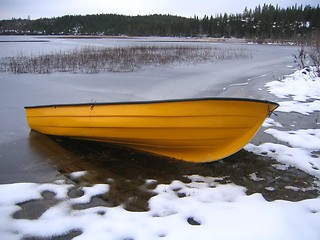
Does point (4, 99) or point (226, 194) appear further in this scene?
point (4, 99)

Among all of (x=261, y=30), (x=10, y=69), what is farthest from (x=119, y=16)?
(x=10, y=69)

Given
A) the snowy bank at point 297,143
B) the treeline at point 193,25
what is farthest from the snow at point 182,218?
the treeline at point 193,25

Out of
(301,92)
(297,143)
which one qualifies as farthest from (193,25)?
(297,143)

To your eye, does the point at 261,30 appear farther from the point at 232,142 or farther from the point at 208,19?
the point at 232,142

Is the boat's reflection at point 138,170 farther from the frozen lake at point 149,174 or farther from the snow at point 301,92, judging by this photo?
the snow at point 301,92

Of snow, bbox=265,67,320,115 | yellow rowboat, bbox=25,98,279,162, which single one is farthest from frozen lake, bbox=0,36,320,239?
snow, bbox=265,67,320,115

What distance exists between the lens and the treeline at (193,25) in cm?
7900

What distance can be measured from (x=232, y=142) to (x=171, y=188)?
1054 millimetres

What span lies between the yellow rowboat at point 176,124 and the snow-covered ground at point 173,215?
0.49m

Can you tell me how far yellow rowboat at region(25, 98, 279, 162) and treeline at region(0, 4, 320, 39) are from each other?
2399 inches

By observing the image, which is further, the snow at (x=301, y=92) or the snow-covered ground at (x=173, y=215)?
the snow at (x=301, y=92)

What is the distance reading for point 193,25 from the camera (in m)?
97.1

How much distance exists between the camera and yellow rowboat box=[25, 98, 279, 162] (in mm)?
3705

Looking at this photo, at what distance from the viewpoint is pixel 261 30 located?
80.6 metres
